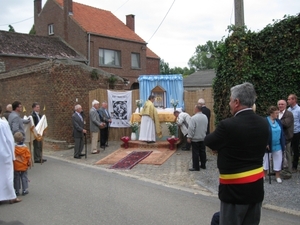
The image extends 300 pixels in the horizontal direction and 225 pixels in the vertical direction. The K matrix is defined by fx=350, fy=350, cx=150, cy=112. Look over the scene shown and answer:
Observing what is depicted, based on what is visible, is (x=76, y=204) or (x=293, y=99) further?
(x=293, y=99)

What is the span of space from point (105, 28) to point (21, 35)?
23.4 ft

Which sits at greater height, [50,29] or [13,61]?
[50,29]

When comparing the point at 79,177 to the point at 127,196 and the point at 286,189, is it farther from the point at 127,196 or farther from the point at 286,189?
the point at 286,189

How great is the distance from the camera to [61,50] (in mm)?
27188

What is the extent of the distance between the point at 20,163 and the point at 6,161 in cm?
65

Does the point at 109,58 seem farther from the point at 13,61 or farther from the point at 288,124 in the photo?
the point at 288,124

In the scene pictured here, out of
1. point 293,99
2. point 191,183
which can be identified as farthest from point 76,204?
point 293,99

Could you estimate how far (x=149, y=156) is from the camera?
1218cm

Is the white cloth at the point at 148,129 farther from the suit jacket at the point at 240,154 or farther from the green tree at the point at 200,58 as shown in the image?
the green tree at the point at 200,58

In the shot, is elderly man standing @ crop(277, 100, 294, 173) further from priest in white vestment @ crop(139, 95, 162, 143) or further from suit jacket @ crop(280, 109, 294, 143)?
priest in white vestment @ crop(139, 95, 162, 143)

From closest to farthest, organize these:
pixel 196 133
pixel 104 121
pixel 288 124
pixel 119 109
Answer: pixel 288 124 → pixel 196 133 → pixel 104 121 → pixel 119 109

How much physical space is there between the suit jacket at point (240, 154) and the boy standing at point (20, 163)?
5.22 metres

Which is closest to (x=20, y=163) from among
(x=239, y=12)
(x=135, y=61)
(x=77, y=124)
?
(x=77, y=124)

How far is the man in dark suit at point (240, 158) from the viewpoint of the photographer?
3.39 meters
